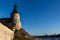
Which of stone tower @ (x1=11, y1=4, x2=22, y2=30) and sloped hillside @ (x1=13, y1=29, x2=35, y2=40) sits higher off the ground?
stone tower @ (x1=11, y1=4, x2=22, y2=30)

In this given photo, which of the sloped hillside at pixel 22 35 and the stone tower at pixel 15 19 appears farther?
the stone tower at pixel 15 19

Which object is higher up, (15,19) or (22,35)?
(15,19)

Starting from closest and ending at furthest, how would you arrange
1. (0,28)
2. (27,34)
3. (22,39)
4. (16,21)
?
1. (0,28)
2. (22,39)
3. (27,34)
4. (16,21)

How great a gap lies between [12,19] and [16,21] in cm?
212

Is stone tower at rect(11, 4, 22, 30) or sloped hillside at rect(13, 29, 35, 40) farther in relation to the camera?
stone tower at rect(11, 4, 22, 30)

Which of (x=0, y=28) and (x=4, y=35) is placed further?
(x=4, y=35)

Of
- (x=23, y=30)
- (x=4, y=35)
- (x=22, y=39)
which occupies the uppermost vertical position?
(x=23, y=30)

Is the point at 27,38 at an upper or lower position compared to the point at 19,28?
lower

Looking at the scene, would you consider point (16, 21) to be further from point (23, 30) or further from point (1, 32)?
point (1, 32)

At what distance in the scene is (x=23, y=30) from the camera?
6253 centimetres

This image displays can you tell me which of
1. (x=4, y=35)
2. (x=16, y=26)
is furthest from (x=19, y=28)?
(x=4, y=35)

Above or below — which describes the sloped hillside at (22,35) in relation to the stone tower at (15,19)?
below

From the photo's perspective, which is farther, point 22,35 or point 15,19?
point 15,19

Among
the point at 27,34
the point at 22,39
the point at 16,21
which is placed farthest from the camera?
the point at 16,21
